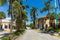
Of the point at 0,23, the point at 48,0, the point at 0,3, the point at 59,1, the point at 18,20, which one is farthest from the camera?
the point at 0,23

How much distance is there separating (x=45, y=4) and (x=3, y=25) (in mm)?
35788

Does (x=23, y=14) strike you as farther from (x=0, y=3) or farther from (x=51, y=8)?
(x=0, y=3)

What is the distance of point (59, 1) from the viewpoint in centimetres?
4334

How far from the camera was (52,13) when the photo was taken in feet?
207

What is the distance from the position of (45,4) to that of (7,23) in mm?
34365

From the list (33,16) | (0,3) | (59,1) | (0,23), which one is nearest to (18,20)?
(59,1)

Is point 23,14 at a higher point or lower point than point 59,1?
lower

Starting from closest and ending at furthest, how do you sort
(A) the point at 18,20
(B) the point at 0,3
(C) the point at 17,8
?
(B) the point at 0,3 → (C) the point at 17,8 → (A) the point at 18,20

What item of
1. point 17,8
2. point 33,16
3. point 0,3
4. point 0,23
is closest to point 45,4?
point 17,8

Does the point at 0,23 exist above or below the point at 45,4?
below

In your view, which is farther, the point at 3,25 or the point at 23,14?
the point at 3,25

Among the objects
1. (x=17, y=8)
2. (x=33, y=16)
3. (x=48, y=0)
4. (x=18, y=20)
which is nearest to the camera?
(x=17, y=8)

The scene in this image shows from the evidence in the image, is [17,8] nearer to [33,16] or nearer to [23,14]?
[23,14]

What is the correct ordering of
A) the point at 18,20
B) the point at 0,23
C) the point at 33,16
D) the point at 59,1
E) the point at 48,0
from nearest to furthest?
the point at 59,1
the point at 18,20
the point at 48,0
the point at 0,23
the point at 33,16
